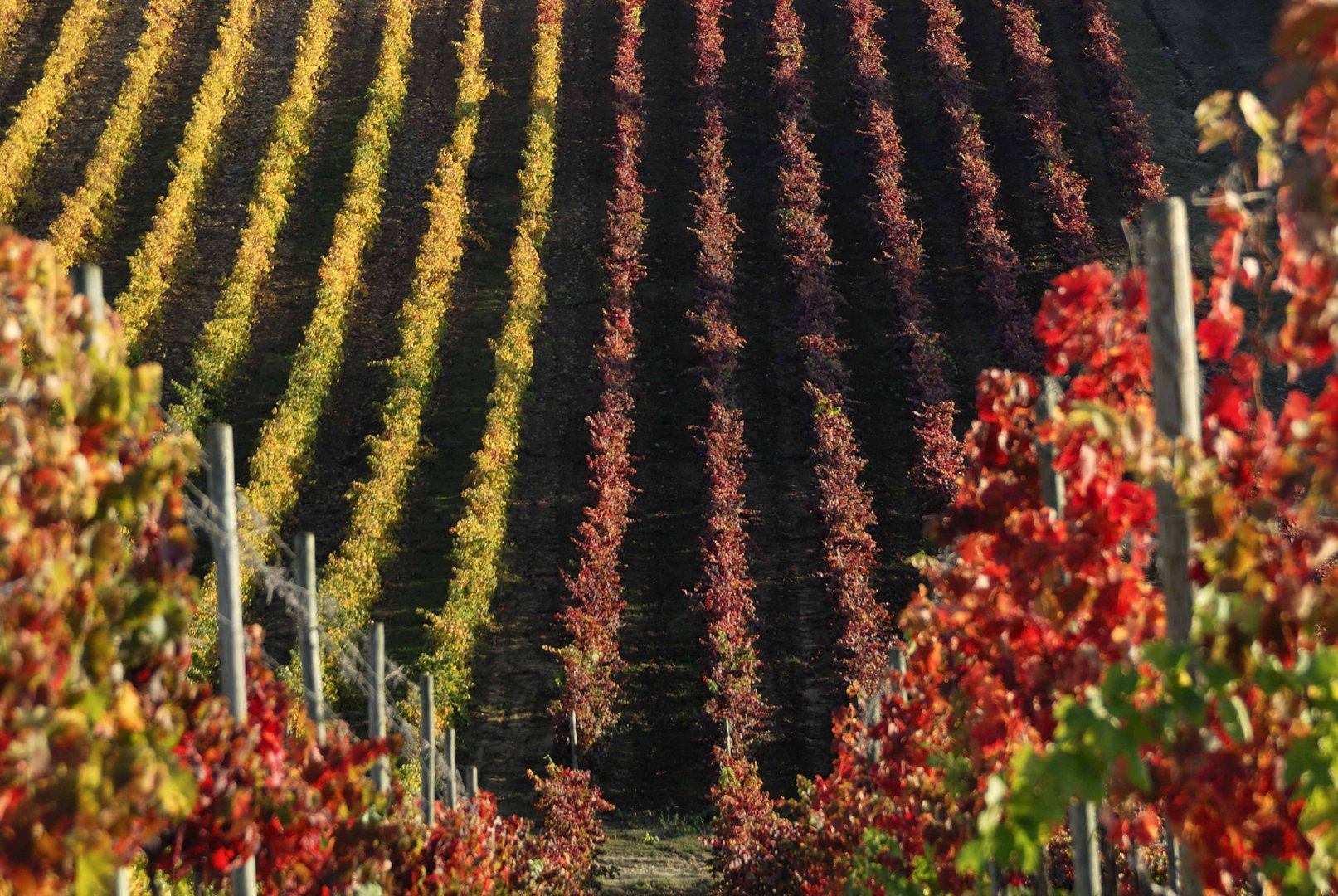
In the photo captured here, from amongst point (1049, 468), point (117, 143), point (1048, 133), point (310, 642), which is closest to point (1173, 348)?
point (1049, 468)

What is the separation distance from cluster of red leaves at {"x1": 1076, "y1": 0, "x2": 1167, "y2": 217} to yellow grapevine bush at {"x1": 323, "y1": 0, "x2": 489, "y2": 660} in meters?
14.2

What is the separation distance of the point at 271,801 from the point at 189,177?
2770 cm

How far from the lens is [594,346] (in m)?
28.4

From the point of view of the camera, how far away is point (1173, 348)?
4.49 metres

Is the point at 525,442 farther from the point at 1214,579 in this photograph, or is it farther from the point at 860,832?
the point at 1214,579

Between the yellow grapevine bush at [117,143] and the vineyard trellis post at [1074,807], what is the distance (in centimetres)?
2409

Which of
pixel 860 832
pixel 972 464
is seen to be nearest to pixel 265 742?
pixel 972 464

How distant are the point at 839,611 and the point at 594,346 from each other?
872cm

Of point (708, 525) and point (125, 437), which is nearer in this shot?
point (125, 437)

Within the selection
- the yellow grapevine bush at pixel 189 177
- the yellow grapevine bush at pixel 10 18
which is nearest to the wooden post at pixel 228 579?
the yellow grapevine bush at pixel 189 177

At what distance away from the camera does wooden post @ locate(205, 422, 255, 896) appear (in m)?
7.25

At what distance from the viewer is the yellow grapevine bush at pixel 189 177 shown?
29000 mm

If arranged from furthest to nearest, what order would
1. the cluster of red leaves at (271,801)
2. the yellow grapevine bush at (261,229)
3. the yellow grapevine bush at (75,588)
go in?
the yellow grapevine bush at (261,229)
the cluster of red leaves at (271,801)
the yellow grapevine bush at (75,588)

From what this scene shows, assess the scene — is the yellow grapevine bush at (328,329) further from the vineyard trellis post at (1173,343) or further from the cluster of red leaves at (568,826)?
the vineyard trellis post at (1173,343)
